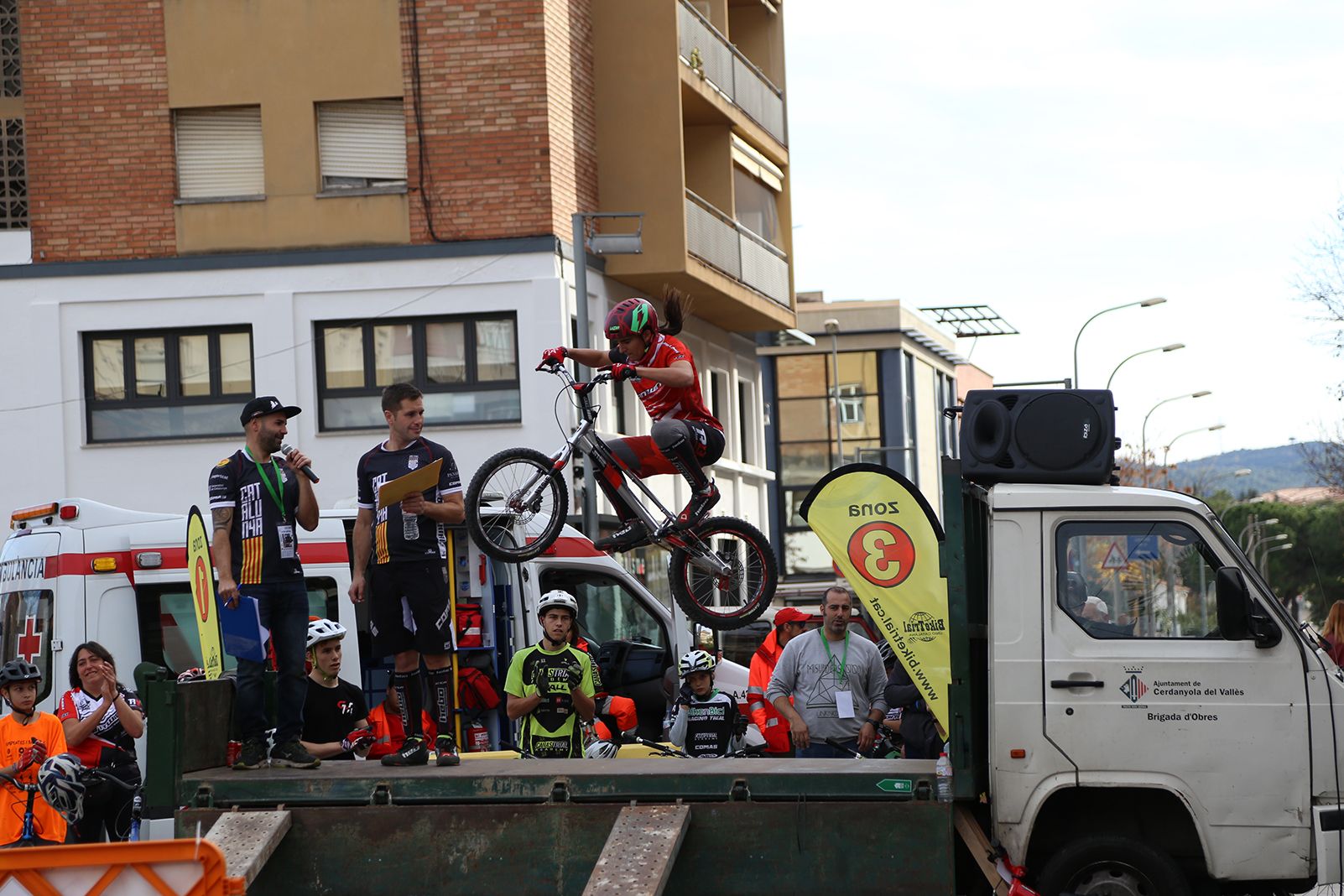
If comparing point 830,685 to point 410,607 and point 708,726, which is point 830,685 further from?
point 410,607

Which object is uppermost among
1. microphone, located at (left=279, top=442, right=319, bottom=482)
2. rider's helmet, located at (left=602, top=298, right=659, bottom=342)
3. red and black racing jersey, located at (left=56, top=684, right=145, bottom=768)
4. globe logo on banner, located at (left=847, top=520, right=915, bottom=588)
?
rider's helmet, located at (left=602, top=298, right=659, bottom=342)

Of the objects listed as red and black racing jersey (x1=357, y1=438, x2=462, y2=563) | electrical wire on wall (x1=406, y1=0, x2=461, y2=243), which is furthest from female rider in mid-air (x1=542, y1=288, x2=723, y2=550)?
electrical wire on wall (x1=406, y1=0, x2=461, y2=243)

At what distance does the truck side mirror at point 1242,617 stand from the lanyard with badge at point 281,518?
449 cm

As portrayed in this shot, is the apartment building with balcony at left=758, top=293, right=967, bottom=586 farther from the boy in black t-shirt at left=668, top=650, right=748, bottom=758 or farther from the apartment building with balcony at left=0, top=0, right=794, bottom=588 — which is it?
the boy in black t-shirt at left=668, top=650, right=748, bottom=758

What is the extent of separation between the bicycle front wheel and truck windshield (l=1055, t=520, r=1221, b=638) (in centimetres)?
312

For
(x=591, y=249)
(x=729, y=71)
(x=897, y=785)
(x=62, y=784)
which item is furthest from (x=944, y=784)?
(x=729, y=71)

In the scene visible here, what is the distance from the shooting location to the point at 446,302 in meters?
25.5

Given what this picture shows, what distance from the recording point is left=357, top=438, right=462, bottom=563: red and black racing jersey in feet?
30.1

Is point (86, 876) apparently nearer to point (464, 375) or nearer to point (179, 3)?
point (464, 375)

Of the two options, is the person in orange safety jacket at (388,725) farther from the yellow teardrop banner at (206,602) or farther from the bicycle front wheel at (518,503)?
the yellow teardrop banner at (206,602)

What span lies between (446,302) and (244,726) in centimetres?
1749

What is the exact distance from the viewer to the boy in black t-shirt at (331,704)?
9.78 metres

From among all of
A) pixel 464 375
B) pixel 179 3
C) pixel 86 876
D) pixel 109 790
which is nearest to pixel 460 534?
pixel 109 790

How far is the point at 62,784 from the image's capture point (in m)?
9.17
